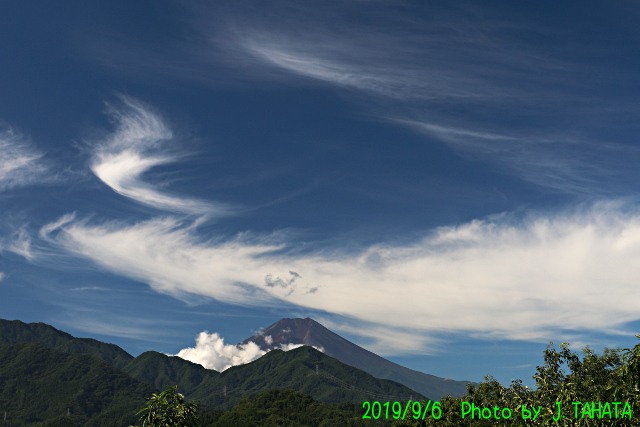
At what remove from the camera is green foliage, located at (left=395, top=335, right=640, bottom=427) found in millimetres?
38938

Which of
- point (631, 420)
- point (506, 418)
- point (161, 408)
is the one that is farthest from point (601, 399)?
point (161, 408)

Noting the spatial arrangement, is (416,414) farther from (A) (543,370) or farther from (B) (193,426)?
(B) (193,426)

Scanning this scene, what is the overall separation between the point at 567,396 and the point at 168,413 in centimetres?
3192

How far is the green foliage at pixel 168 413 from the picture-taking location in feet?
106

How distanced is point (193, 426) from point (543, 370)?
5061 cm

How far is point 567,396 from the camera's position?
140ft

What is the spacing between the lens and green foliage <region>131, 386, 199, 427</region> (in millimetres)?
32219

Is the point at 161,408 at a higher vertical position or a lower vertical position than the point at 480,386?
lower

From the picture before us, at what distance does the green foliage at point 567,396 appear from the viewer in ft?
128

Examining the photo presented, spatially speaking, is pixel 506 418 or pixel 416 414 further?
pixel 416 414

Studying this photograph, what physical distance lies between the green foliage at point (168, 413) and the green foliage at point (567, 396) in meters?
26.2

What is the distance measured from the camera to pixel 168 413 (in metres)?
32.5

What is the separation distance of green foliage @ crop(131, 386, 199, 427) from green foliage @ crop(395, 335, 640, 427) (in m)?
26.2

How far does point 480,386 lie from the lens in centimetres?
7144
